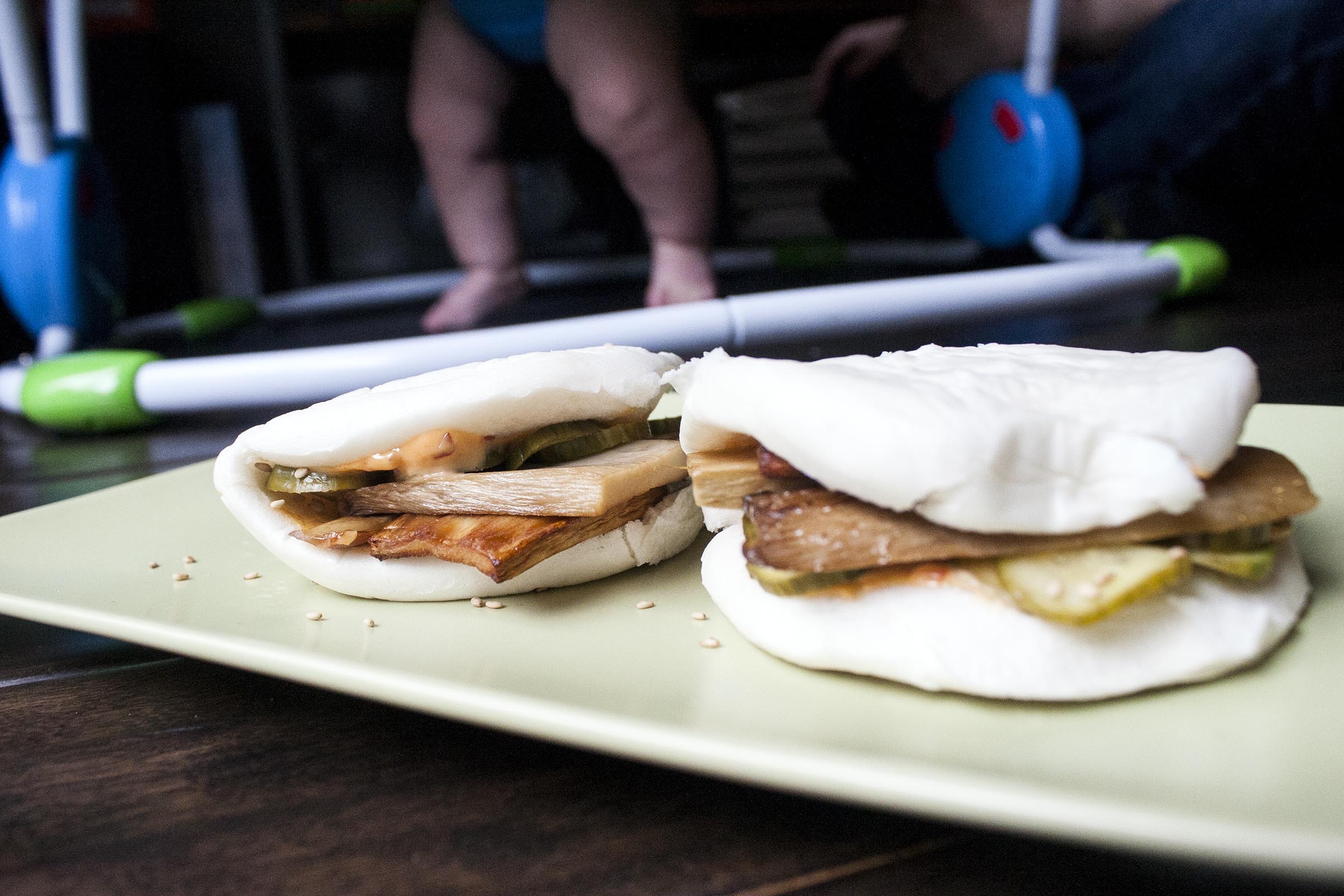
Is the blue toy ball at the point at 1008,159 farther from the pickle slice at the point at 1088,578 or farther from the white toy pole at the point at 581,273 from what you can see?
the pickle slice at the point at 1088,578

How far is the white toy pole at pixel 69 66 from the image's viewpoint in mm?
2002

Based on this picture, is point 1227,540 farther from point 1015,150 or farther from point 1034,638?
point 1015,150

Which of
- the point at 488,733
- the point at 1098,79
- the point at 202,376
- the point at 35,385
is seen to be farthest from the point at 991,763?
the point at 1098,79

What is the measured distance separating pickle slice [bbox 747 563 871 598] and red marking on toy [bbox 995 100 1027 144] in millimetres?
2092

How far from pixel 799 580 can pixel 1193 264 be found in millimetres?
1865

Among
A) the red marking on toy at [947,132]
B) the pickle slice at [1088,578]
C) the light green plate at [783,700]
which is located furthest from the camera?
the red marking on toy at [947,132]

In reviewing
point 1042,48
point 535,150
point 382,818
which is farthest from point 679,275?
point 535,150

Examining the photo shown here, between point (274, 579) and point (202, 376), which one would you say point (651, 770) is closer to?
point (274, 579)

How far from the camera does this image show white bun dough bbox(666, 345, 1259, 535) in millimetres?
533

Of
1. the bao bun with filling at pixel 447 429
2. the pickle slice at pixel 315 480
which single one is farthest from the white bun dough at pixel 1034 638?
the pickle slice at pixel 315 480

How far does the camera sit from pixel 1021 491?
1.78 ft

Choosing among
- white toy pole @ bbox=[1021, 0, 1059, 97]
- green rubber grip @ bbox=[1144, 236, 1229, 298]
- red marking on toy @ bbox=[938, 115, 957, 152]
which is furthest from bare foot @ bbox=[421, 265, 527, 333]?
green rubber grip @ bbox=[1144, 236, 1229, 298]

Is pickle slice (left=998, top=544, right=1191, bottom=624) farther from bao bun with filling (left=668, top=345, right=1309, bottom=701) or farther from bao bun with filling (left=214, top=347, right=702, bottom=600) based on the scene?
bao bun with filling (left=214, top=347, right=702, bottom=600)

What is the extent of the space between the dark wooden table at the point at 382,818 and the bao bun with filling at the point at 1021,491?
101 millimetres
